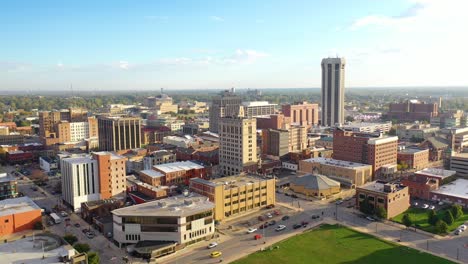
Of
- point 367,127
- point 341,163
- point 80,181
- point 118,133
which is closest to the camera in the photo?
point 80,181

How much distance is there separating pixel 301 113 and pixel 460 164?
9875 cm

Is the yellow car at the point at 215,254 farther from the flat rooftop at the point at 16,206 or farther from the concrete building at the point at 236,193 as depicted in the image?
the flat rooftop at the point at 16,206

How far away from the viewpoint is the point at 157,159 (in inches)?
3969

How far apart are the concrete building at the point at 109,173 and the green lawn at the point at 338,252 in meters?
35.1

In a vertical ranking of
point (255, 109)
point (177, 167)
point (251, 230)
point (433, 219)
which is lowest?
point (251, 230)

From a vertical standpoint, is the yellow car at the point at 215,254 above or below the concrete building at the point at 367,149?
below

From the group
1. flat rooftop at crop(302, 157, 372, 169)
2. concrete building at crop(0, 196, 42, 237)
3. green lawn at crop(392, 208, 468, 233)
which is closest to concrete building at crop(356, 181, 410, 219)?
green lawn at crop(392, 208, 468, 233)

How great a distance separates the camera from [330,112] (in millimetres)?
180250

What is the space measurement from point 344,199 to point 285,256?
30.0 metres

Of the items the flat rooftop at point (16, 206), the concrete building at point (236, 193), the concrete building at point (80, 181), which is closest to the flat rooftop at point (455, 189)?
the concrete building at point (236, 193)

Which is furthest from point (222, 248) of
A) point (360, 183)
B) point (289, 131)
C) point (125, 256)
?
point (289, 131)

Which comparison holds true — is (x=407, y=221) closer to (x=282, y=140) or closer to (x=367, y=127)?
(x=282, y=140)

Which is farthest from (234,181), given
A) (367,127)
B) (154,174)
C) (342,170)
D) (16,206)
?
(367,127)

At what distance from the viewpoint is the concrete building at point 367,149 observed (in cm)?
9400
